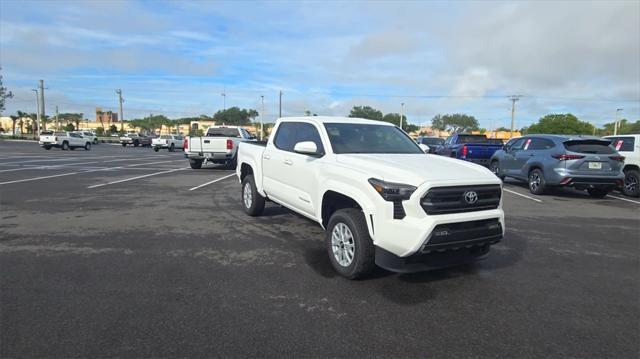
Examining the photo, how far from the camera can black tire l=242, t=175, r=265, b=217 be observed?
7523mm

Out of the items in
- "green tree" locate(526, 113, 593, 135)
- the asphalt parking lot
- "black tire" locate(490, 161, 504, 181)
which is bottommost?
the asphalt parking lot

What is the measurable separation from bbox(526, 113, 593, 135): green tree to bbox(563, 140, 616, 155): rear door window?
67.6 m

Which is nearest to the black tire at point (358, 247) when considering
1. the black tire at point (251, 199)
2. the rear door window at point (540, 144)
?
the black tire at point (251, 199)

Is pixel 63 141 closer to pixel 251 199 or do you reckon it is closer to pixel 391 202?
pixel 251 199

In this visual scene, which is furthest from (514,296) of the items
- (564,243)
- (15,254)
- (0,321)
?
(15,254)

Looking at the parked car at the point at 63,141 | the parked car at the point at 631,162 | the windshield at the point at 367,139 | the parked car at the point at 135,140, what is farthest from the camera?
the parked car at the point at 135,140

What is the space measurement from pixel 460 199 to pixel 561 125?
80.8 meters

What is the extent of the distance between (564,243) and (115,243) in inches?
268

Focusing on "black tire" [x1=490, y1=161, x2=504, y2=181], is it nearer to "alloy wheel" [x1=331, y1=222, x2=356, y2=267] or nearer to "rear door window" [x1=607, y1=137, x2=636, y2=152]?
"rear door window" [x1=607, y1=137, x2=636, y2=152]

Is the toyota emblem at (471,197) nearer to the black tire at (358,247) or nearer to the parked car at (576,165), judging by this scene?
the black tire at (358,247)

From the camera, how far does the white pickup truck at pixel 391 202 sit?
4.04m

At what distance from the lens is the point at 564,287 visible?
15.0 feet

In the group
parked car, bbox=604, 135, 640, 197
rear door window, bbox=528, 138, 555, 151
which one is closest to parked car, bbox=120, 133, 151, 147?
rear door window, bbox=528, 138, 555, 151

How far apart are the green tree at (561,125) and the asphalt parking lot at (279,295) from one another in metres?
75.0
